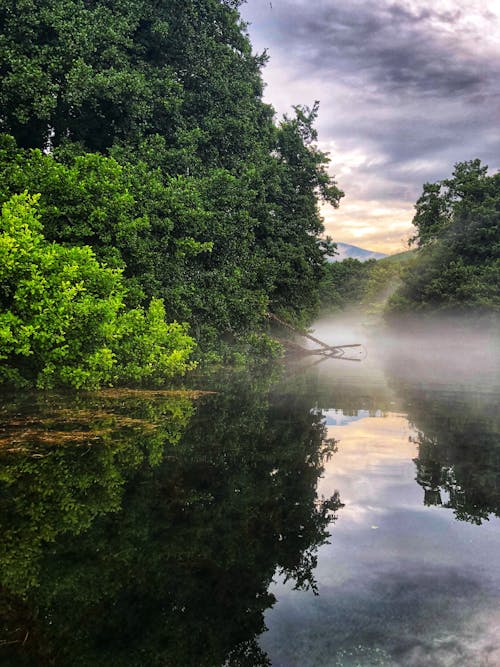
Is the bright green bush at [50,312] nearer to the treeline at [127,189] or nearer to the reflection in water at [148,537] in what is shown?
the treeline at [127,189]

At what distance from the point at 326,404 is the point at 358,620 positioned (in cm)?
1083

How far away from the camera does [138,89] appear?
20094 mm

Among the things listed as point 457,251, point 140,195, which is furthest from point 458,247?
point 140,195

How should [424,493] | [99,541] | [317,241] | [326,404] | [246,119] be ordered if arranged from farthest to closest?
[317,241] < [246,119] < [326,404] < [424,493] < [99,541]

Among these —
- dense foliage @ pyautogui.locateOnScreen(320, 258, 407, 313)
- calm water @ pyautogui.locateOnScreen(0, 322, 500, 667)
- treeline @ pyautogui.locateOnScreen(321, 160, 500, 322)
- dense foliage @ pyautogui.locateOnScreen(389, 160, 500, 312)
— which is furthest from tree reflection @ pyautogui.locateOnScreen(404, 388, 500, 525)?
dense foliage @ pyautogui.locateOnScreen(320, 258, 407, 313)

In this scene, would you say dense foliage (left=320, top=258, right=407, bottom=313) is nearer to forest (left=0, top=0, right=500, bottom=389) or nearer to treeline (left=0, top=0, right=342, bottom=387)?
forest (left=0, top=0, right=500, bottom=389)

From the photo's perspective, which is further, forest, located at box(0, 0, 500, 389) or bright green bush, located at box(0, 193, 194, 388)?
forest, located at box(0, 0, 500, 389)

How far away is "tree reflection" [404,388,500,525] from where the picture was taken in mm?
6395

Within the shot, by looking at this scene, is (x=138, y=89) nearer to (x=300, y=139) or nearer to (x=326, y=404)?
(x=326, y=404)

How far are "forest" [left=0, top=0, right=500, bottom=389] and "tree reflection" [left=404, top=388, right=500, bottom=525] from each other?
8.32 metres

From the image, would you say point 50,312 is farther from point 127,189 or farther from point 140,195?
point 140,195

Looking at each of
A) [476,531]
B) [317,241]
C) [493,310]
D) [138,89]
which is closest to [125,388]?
[476,531]

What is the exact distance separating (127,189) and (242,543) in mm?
14347

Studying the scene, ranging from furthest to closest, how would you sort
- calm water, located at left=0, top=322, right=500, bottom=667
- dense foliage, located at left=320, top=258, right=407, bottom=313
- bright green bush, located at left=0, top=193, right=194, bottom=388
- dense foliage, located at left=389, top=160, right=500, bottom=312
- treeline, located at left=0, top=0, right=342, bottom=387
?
dense foliage, located at left=320, top=258, right=407, bottom=313
dense foliage, located at left=389, top=160, right=500, bottom=312
treeline, located at left=0, top=0, right=342, bottom=387
bright green bush, located at left=0, top=193, right=194, bottom=388
calm water, located at left=0, top=322, right=500, bottom=667
